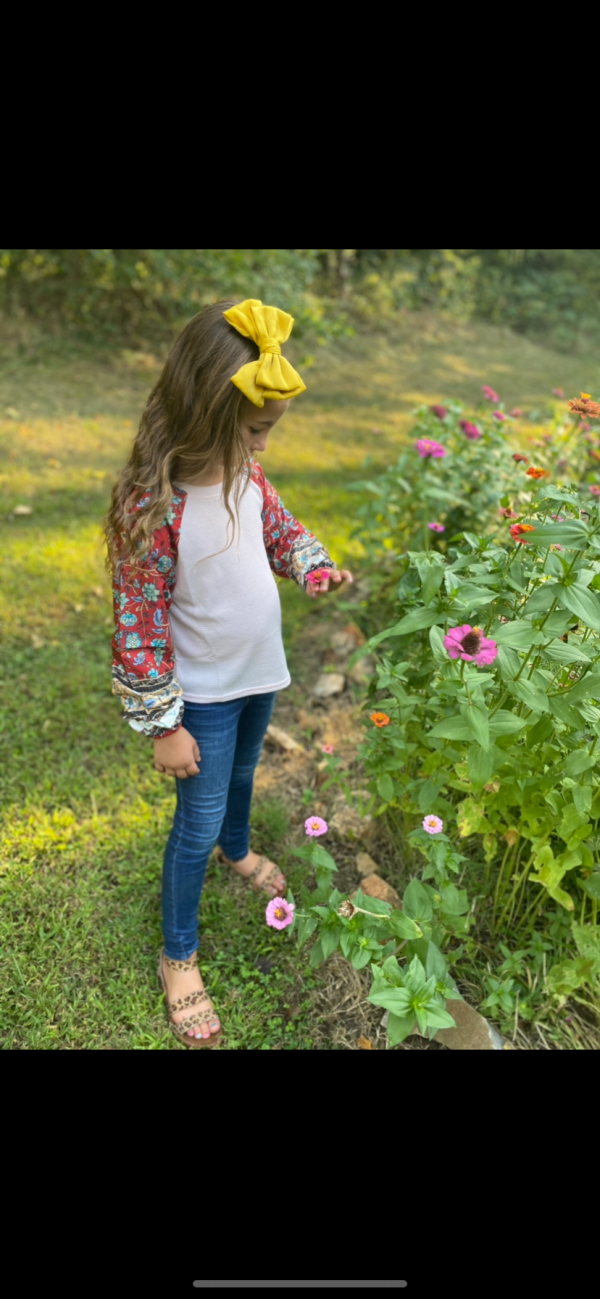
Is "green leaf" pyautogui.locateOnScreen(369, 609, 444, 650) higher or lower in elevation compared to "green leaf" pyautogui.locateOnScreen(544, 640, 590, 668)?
lower

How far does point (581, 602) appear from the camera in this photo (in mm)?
1276

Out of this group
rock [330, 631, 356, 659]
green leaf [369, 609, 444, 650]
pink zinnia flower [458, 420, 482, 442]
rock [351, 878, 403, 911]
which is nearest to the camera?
green leaf [369, 609, 444, 650]

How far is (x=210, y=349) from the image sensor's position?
1304 mm

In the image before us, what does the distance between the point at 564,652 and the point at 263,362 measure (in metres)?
0.69

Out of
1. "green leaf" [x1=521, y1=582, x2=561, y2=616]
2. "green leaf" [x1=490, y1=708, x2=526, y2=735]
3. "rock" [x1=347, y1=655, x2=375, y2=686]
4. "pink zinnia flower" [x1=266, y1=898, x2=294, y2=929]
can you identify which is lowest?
"rock" [x1=347, y1=655, x2=375, y2=686]

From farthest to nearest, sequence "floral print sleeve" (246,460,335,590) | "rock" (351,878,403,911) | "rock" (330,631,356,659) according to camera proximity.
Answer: "rock" (330,631,356,659) < "rock" (351,878,403,911) < "floral print sleeve" (246,460,335,590)

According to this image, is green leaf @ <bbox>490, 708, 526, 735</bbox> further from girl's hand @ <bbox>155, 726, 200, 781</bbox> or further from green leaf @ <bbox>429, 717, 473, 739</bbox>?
girl's hand @ <bbox>155, 726, 200, 781</bbox>

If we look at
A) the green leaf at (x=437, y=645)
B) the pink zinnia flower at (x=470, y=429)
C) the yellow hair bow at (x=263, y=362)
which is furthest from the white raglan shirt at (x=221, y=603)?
the pink zinnia flower at (x=470, y=429)

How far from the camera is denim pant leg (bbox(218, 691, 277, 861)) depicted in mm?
1729

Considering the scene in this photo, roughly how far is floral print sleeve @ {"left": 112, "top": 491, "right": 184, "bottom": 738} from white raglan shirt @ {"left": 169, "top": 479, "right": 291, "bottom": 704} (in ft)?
0.10

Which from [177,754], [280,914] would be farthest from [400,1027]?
[177,754]

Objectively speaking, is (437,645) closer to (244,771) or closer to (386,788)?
(386,788)

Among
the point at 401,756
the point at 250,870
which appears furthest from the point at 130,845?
the point at 401,756

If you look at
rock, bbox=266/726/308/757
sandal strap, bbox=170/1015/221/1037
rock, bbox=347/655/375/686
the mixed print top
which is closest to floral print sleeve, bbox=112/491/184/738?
the mixed print top
